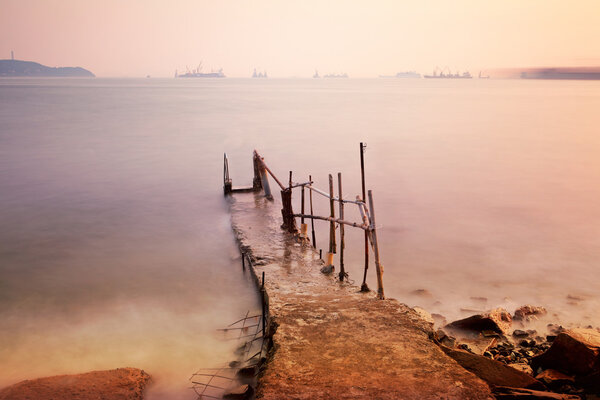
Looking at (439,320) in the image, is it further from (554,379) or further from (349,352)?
(349,352)

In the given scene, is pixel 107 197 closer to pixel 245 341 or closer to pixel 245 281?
pixel 245 281

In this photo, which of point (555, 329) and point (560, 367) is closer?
point (560, 367)

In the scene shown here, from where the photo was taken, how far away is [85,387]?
18.7 feet

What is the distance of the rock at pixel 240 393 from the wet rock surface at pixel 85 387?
3.59 feet

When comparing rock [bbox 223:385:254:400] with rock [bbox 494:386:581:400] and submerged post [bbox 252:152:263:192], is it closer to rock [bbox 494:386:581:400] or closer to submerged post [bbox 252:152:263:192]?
rock [bbox 494:386:581:400]

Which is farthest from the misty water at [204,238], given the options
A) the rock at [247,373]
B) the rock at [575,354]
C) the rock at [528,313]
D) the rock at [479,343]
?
the rock at [575,354]

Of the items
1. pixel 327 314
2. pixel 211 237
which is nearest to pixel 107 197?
pixel 211 237

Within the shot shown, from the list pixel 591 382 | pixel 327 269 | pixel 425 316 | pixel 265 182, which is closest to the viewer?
pixel 591 382

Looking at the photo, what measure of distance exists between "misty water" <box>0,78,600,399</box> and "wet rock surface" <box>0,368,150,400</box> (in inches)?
13.8

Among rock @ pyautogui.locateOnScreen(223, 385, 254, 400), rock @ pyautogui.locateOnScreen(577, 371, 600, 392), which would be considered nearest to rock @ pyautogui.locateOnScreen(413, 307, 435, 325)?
rock @ pyautogui.locateOnScreen(577, 371, 600, 392)

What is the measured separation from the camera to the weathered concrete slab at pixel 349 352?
165 inches

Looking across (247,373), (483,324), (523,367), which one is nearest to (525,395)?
(523,367)

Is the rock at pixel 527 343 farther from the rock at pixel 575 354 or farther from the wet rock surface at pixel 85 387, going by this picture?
the wet rock surface at pixel 85 387

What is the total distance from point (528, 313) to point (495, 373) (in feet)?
12.5
